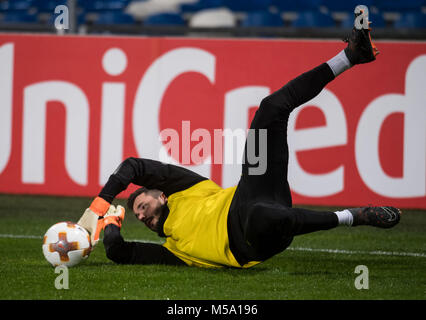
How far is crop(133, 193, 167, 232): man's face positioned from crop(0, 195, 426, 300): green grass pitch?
363mm

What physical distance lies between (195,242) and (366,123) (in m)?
4.22

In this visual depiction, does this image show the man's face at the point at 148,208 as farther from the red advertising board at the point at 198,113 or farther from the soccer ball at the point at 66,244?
the red advertising board at the point at 198,113

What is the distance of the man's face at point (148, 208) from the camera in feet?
18.9

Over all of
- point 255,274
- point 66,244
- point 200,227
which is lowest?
point 255,274

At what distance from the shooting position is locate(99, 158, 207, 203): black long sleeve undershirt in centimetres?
549

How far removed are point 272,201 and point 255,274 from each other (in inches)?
22.4


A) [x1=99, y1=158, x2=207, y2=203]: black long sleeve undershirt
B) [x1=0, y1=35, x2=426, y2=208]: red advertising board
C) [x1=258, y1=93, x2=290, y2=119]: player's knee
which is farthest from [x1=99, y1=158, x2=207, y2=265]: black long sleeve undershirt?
[x1=0, y1=35, x2=426, y2=208]: red advertising board

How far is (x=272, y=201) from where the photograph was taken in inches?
213

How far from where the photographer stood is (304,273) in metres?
5.68

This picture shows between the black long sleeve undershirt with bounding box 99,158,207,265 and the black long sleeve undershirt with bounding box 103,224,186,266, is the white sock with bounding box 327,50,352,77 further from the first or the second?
the black long sleeve undershirt with bounding box 103,224,186,266

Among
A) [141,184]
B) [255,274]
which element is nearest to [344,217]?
[255,274]

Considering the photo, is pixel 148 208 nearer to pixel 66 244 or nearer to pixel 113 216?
pixel 113 216

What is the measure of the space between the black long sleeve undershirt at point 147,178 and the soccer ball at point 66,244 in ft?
1.16
